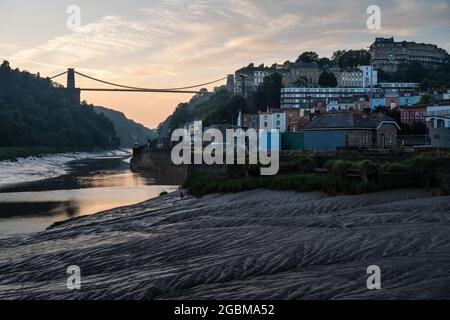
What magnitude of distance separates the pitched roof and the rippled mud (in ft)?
70.5

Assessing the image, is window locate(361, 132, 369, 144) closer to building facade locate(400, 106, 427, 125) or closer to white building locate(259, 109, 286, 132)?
building facade locate(400, 106, 427, 125)

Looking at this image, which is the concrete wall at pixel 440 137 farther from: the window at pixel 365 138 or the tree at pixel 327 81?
the tree at pixel 327 81

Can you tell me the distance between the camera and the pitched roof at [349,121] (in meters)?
48.7

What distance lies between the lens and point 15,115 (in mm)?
159375

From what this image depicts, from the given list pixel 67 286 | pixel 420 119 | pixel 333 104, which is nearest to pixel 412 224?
pixel 67 286

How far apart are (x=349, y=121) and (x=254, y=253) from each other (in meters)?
34.2

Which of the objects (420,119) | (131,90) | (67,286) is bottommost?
(67,286)

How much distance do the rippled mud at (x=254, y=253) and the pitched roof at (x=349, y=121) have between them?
21.5 m

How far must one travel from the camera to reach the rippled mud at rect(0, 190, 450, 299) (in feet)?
45.1

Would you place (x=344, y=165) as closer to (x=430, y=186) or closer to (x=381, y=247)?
(x=430, y=186)

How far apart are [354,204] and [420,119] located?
60.2 meters

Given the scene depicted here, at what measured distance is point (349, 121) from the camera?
160 ft

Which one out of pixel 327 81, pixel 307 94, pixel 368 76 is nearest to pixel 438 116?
pixel 307 94

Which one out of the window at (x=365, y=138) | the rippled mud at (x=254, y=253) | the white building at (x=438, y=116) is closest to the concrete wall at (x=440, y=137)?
the window at (x=365, y=138)
